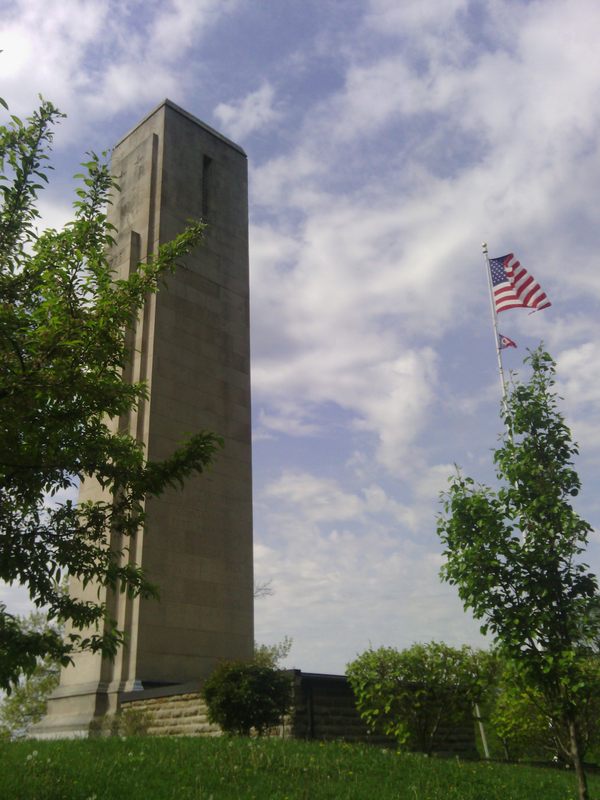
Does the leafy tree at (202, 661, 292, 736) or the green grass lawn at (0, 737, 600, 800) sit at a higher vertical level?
the leafy tree at (202, 661, 292, 736)

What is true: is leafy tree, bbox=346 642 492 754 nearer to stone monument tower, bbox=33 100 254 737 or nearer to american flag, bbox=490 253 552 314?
stone monument tower, bbox=33 100 254 737

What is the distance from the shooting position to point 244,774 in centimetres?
1170

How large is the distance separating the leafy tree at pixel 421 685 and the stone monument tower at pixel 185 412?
20.2ft

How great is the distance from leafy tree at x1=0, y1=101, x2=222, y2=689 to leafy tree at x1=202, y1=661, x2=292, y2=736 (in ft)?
24.0

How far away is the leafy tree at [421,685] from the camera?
16.4 meters

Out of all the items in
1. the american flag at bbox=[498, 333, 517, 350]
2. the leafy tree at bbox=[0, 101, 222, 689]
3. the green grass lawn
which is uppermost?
the american flag at bbox=[498, 333, 517, 350]

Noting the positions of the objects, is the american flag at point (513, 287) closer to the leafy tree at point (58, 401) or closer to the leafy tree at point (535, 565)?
the leafy tree at point (535, 565)

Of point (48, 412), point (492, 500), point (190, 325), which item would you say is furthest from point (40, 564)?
point (190, 325)

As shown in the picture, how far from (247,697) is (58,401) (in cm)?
967

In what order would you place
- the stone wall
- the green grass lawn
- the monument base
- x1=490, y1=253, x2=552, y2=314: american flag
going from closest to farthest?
the green grass lawn, the stone wall, the monument base, x1=490, y1=253, x2=552, y2=314: american flag

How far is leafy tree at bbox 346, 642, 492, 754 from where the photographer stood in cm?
1641

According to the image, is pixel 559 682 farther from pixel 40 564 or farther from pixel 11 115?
pixel 11 115

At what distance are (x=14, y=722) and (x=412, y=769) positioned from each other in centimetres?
3012

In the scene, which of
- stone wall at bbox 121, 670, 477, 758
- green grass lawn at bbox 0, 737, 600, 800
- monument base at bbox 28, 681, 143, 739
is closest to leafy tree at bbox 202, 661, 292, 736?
stone wall at bbox 121, 670, 477, 758
